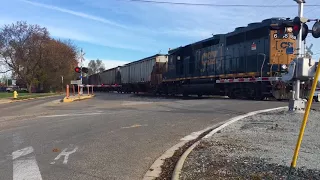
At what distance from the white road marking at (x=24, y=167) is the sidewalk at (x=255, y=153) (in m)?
2.56

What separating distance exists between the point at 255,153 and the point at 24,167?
14.8ft

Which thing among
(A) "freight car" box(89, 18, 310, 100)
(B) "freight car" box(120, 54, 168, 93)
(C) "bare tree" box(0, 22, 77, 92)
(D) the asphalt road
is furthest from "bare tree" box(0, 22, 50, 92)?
(D) the asphalt road

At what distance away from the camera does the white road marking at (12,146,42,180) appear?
564cm

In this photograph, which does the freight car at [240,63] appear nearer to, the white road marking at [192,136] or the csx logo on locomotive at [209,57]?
the csx logo on locomotive at [209,57]

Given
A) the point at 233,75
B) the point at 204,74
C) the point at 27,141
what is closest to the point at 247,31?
the point at 233,75

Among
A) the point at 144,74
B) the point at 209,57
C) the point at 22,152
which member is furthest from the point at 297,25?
the point at 144,74

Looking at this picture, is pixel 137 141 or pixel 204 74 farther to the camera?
pixel 204 74

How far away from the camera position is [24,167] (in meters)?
6.20

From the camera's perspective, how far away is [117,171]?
6.05m

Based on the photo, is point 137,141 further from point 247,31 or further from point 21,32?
point 21,32

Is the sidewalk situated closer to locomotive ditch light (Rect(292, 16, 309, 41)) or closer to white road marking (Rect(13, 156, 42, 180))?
white road marking (Rect(13, 156, 42, 180))

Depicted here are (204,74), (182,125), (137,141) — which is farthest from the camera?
(204,74)

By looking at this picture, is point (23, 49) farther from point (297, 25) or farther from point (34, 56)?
point (297, 25)

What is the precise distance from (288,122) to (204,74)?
14.9 meters
